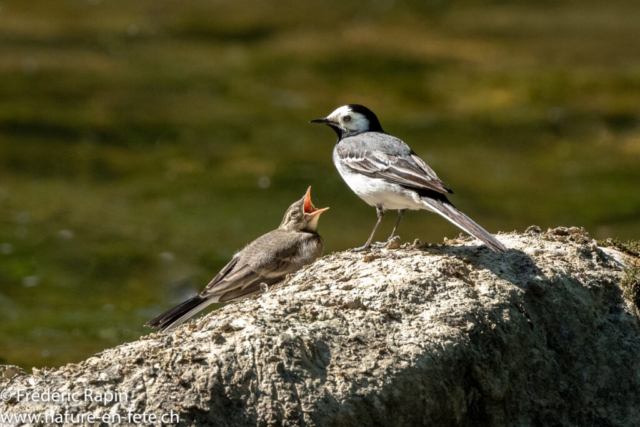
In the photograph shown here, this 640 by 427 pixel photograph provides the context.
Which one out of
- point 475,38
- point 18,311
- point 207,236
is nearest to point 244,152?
point 207,236

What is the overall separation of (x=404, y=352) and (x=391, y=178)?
2.19 metres

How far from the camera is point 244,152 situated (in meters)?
22.8

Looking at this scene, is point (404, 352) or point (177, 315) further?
point (177, 315)

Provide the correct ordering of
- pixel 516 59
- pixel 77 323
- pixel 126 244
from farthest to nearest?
pixel 516 59 → pixel 126 244 → pixel 77 323

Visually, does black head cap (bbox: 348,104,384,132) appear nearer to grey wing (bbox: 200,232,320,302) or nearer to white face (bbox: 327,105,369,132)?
white face (bbox: 327,105,369,132)

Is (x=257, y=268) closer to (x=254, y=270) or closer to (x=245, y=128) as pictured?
(x=254, y=270)

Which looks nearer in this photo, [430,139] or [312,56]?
[430,139]

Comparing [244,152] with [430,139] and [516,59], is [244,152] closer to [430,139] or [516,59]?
[430,139]

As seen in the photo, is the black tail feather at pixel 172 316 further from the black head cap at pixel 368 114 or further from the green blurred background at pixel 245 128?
the green blurred background at pixel 245 128

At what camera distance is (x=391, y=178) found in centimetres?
764

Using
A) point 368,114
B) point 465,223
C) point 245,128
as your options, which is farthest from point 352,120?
point 245,128

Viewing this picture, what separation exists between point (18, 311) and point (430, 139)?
13356 millimetres

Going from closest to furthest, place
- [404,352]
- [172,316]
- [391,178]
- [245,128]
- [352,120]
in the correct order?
[404,352], [391,178], [172,316], [352,120], [245,128]

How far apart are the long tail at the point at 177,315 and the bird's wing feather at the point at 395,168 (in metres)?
1.97
